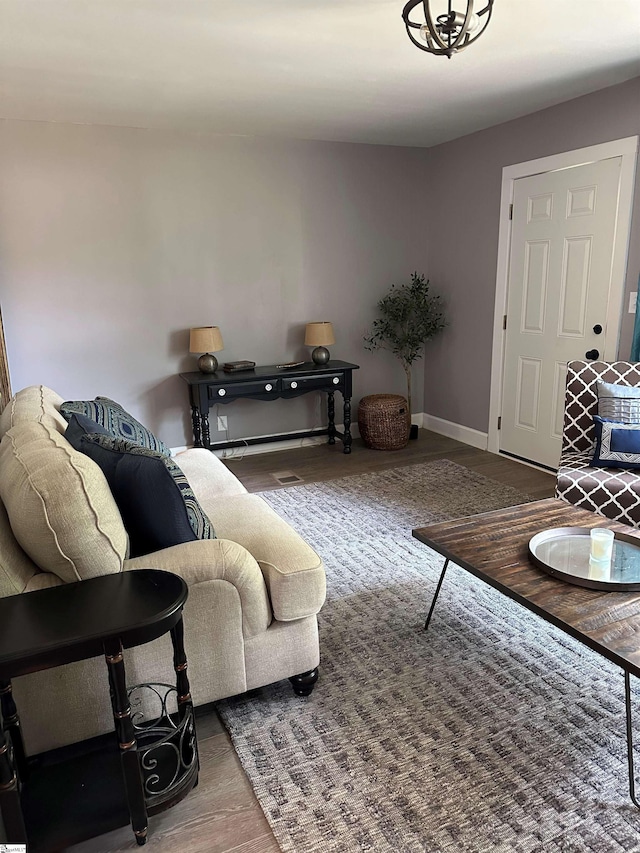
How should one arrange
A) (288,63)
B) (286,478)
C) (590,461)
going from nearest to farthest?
(288,63), (590,461), (286,478)

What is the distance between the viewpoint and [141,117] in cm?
394

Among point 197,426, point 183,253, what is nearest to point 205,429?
point 197,426

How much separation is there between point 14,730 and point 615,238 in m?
3.83

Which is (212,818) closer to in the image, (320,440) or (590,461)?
(590,461)

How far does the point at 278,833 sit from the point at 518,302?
384cm

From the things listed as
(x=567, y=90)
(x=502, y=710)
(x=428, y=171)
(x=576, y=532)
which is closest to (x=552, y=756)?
(x=502, y=710)

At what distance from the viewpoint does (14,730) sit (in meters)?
1.59

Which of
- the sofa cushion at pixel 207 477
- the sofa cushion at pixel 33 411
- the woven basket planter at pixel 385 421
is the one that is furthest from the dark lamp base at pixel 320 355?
the sofa cushion at pixel 33 411

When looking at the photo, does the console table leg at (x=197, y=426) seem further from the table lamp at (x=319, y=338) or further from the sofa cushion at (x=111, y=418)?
the sofa cushion at (x=111, y=418)

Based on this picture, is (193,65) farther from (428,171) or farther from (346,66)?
(428,171)

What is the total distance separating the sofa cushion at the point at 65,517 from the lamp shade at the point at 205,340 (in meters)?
2.80

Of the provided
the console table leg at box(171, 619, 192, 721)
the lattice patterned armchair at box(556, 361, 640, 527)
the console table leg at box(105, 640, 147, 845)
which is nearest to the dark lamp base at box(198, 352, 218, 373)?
the lattice patterned armchair at box(556, 361, 640, 527)

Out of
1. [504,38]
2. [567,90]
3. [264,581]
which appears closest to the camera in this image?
[264,581]

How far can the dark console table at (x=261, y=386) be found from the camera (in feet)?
14.5
